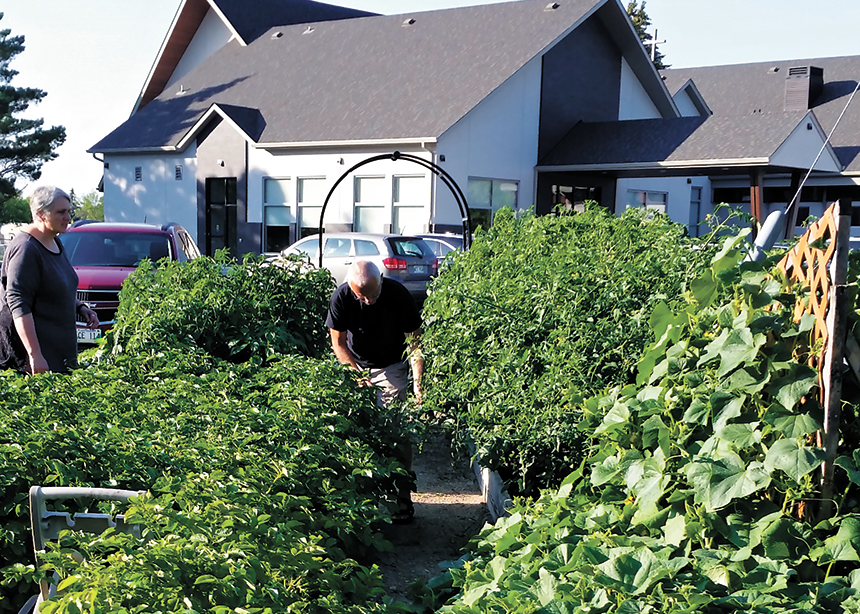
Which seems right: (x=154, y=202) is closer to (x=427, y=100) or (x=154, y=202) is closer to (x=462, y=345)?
(x=427, y=100)

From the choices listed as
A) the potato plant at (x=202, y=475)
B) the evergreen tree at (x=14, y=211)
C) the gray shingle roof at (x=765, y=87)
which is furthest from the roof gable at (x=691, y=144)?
the evergreen tree at (x=14, y=211)

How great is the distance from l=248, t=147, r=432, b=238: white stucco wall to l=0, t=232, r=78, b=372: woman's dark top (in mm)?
18437

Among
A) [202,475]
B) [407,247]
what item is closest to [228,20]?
[407,247]

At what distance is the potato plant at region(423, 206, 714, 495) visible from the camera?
193 inches

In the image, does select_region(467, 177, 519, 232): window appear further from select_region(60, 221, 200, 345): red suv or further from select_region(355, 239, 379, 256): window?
select_region(60, 221, 200, 345): red suv

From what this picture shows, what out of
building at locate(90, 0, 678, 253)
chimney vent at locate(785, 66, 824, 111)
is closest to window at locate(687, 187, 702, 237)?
building at locate(90, 0, 678, 253)

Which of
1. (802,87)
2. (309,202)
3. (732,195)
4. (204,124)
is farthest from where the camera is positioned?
(802,87)

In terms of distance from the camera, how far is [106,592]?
7.39 ft

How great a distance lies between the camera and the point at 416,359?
21.2ft

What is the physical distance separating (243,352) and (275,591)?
4.36 m

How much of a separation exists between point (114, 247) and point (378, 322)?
7.26m

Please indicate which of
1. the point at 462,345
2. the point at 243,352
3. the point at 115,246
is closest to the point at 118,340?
the point at 243,352

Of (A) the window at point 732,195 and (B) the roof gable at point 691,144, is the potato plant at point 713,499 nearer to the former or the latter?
(B) the roof gable at point 691,144

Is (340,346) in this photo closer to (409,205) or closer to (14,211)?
(409,205)
